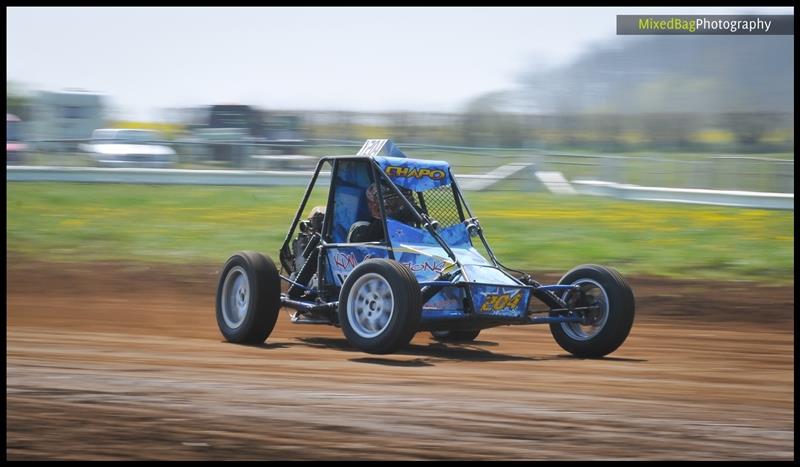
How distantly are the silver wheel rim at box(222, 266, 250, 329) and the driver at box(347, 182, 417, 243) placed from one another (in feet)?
3.65

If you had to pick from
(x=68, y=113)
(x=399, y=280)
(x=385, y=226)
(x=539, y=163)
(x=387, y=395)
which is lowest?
(x=387, y=395)

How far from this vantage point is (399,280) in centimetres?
855

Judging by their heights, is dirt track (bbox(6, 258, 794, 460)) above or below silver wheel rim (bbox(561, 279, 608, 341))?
below

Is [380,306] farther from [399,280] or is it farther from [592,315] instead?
[592,315]

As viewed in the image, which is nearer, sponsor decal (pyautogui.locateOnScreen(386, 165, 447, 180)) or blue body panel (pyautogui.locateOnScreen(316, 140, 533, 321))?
blue body panel (pyautogui.locateOnScreen(316, 140, 533, 321))

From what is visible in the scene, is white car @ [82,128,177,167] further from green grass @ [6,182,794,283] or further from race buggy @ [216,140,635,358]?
race buggy @ [216,140,635,358]

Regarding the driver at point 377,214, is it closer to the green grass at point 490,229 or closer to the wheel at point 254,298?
the wheel at point 254,298

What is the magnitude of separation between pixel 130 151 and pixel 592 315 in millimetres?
18588

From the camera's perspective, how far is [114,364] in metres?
8.59

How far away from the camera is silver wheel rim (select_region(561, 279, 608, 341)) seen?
9.31 metres

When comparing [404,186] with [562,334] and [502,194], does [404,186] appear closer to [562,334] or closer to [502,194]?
[562,334]

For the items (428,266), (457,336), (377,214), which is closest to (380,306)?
(428,266)

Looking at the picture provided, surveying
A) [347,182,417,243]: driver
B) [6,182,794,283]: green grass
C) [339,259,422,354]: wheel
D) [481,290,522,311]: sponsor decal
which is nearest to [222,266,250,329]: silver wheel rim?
[347,182,417,243]: driver

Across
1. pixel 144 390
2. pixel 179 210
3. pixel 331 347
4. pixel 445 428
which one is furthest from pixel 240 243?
pixel 445 428
